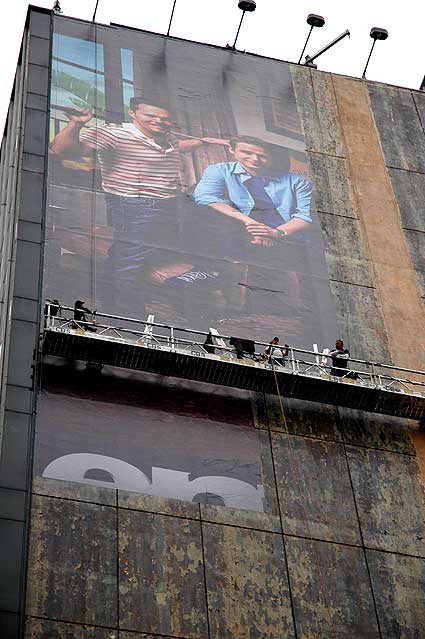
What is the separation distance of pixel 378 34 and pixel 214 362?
21.0m

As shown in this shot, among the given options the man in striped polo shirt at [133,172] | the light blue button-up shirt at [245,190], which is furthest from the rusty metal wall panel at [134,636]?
the light blue button-up shirt at [245,190]

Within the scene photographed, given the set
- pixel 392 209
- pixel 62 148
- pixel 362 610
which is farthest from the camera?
pixel 392 209

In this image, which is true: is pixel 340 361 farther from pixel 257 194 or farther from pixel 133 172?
pixel 133 172

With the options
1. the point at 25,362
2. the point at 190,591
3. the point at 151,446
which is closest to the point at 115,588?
the point at 190,591

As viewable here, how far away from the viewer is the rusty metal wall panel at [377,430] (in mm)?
39000

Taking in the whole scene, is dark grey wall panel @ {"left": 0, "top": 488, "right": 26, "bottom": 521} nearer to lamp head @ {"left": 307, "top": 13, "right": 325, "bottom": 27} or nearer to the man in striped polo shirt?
the man in striped polo shirt

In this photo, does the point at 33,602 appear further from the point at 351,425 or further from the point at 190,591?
the point at 351,425

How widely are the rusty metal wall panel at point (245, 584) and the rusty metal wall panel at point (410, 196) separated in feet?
52.5

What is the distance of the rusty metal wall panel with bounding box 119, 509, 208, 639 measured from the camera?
32.7 meters

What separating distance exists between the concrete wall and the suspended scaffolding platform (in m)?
0.57

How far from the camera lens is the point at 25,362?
122 ft

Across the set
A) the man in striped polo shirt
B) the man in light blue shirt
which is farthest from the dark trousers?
the man in light blue shirt

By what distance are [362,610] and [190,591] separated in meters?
4.73

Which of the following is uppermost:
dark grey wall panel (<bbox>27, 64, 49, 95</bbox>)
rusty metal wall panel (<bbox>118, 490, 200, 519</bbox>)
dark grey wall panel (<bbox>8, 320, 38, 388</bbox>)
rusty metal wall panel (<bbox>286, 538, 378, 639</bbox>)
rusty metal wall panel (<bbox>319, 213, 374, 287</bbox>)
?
dark grey wall panel (<bbox>27, 64, 49, 95</bbox>)
